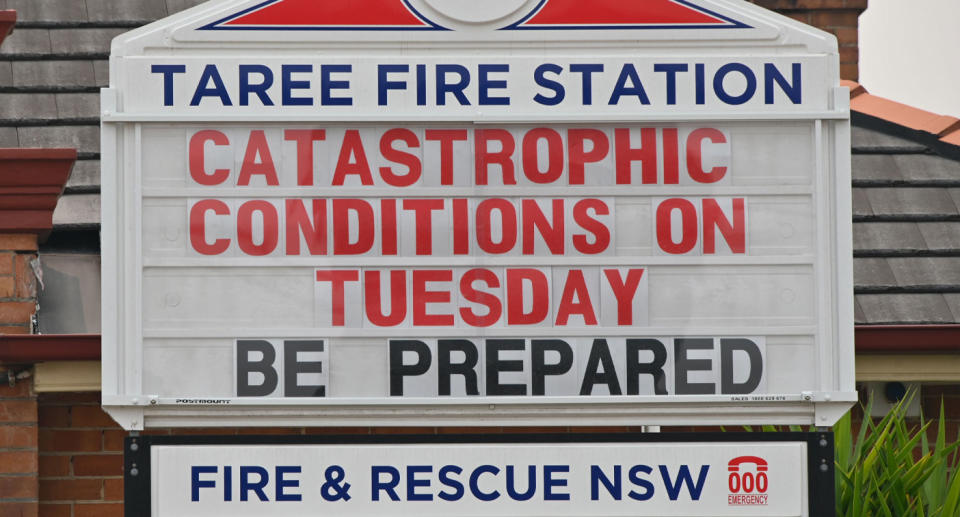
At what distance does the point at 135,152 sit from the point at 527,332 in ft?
6.16

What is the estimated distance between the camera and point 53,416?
22.7ft

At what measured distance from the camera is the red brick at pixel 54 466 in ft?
22.5

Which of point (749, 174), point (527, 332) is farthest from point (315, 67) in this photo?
point (749, 174)

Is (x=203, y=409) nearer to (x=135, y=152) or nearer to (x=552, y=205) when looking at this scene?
(x=135, y=152)

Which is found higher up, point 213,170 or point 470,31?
point 470,31

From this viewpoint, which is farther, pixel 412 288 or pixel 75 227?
pixel 75 227

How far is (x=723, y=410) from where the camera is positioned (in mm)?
5637

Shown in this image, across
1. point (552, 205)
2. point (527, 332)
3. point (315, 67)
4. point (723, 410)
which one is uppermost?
point (315, 67)

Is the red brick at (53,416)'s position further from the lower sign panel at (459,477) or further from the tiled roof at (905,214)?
the tiled roof at (905,214)

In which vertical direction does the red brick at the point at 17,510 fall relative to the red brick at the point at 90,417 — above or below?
below

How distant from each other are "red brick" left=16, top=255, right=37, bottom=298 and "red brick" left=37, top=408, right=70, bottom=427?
2.30ft

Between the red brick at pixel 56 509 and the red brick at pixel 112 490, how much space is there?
0.63 feet

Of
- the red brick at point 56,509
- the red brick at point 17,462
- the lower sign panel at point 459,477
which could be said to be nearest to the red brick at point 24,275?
the red brick at point 17,462

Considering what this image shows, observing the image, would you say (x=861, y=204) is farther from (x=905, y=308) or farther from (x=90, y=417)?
(x=90, y=417)
